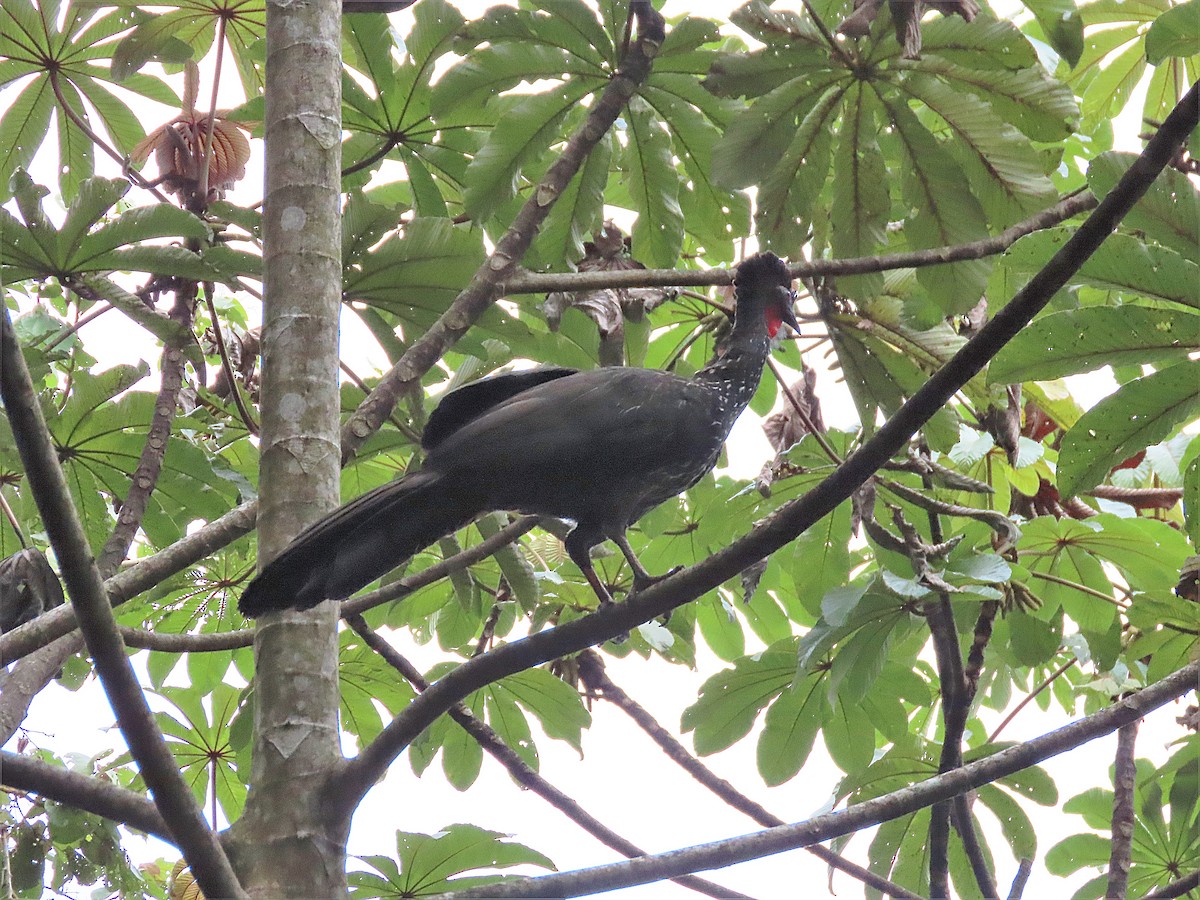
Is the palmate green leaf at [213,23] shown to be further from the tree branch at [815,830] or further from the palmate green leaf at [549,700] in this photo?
the tree branch at [815,830]

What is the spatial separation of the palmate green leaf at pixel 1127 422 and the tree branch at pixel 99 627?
6.64 feet

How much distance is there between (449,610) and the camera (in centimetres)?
454

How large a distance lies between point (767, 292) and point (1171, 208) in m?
1.18

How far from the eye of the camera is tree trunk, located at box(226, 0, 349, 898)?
2268 mm

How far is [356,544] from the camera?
260 cm

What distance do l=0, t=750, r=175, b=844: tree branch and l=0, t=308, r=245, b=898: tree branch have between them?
0.06 meters

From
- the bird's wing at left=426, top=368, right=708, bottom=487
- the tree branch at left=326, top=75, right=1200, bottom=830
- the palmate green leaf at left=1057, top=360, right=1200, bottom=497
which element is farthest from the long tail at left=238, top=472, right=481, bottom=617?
the palmate green leaf at left=1057, top=360, right=1200, bottom=497

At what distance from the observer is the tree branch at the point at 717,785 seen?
10.5 ft

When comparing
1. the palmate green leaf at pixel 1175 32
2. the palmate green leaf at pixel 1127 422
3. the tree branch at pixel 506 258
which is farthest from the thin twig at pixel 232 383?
the palmate green leaf at pixel 1175 32

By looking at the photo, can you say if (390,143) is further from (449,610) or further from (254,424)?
(449,610)

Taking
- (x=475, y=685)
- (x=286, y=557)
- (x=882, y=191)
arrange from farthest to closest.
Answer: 1. (x=882, y=191)
2. (x=286, y=557)
3. (x=475, y=685)

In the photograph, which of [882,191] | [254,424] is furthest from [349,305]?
[882,191]

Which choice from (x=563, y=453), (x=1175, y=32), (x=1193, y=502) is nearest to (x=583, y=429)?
(x=563, y=453)

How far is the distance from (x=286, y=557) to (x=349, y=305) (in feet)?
3.77
